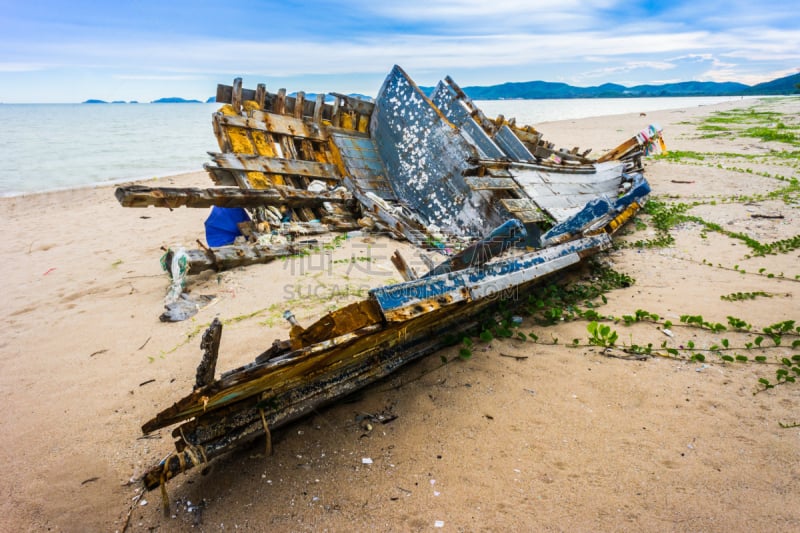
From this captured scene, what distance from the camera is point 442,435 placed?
246 cm

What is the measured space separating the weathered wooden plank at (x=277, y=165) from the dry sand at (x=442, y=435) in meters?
2.58

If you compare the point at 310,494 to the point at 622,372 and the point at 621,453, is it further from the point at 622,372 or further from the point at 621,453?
the point at 622,372

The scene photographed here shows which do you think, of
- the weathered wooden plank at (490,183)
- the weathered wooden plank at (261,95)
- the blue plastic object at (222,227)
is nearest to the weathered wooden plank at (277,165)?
the blue plastic object at (222,227)

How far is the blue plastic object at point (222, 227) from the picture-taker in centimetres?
645

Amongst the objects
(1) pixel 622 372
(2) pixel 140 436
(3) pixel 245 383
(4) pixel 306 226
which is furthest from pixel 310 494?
(4) pixel 306 226

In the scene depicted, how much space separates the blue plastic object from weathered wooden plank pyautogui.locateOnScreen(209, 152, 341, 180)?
701 millimetres

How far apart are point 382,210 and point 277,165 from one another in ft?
6.27

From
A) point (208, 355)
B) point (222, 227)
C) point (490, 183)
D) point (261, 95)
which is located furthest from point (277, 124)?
point (208, 355)

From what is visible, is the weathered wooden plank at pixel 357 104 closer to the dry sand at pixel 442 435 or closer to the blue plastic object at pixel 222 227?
the blue plastic object at pixel 222 227

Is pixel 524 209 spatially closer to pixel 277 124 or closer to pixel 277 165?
pixel 277 165

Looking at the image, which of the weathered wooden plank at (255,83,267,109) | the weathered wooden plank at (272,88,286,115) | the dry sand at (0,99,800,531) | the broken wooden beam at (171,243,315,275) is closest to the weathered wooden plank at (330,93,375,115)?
the weathered wooden plank at (272,88,286,115)

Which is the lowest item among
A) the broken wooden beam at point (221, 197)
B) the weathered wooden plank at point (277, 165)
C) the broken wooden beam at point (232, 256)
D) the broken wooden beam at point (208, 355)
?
the broken wooden beam at point (232, 256)

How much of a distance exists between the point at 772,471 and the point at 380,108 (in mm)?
7096

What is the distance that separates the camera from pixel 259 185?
6480 mm
